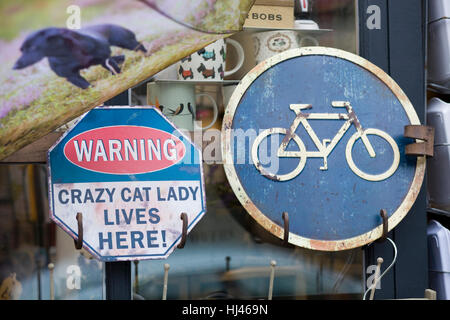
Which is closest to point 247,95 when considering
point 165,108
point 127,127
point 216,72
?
point 216,72

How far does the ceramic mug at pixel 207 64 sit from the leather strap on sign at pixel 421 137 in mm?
655

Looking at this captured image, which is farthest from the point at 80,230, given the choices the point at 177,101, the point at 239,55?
the point at 239,55

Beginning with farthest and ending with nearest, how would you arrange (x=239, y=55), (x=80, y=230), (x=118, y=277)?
(x=239, y=55) → (x=118, y=277) → (x=80, y=230)

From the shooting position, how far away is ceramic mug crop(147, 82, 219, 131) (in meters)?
2.03

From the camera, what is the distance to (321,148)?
2016 millimetres

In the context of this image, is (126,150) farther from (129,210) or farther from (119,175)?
(129,210)

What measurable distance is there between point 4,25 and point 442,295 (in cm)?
170

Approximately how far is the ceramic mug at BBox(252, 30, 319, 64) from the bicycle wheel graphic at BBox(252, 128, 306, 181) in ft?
0.91

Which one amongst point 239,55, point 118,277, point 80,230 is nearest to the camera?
point 80,230

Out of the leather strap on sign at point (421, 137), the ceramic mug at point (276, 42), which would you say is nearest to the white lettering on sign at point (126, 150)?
the ceramic mug at point (276, 42)

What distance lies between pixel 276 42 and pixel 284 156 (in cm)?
42

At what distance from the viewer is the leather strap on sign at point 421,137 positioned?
202 centimetres

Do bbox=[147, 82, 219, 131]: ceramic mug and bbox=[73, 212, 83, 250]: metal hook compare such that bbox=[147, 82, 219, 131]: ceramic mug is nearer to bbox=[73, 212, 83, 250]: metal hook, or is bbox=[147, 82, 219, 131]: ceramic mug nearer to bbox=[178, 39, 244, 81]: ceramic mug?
bbox=[178, 39, 244, 81]: ceramic mug

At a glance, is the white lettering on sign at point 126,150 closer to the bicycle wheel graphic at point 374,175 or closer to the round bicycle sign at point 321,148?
the round bicycle sign at point 321,148
